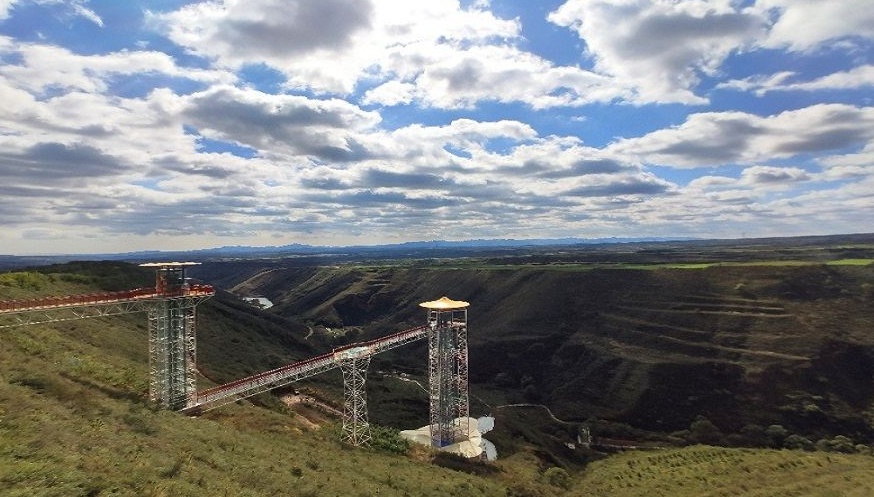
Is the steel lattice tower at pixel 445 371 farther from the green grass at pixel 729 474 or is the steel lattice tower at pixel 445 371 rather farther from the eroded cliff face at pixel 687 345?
the eroded cliff face at pixel 687 345

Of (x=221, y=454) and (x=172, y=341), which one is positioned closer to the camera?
(x=221, y=454)

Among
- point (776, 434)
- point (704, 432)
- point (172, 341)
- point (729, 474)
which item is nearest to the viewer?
point (172, 341)

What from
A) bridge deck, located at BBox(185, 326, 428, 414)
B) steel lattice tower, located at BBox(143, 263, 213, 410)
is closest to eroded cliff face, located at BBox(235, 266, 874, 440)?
bridge deck, located at BBox(185, 326, 428, 414)

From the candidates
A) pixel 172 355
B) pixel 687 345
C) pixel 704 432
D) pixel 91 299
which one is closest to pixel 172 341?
pixel 172 355

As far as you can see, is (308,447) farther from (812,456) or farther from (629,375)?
(629,375)

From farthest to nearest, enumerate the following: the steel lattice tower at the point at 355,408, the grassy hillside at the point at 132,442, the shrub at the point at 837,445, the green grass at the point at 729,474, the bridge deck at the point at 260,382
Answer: the shrub at the point at 837,445 < the steel lattice tower at the point at 355,408 < the green grass at the point at 729,474 < the bridge deck at the point at 260,382 < the grassy hillside at the point at 132,442

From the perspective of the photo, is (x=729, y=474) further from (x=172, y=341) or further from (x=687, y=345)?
(x=172, y=341)

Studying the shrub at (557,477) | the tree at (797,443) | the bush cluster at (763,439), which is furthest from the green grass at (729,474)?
the tree at (797,443)
